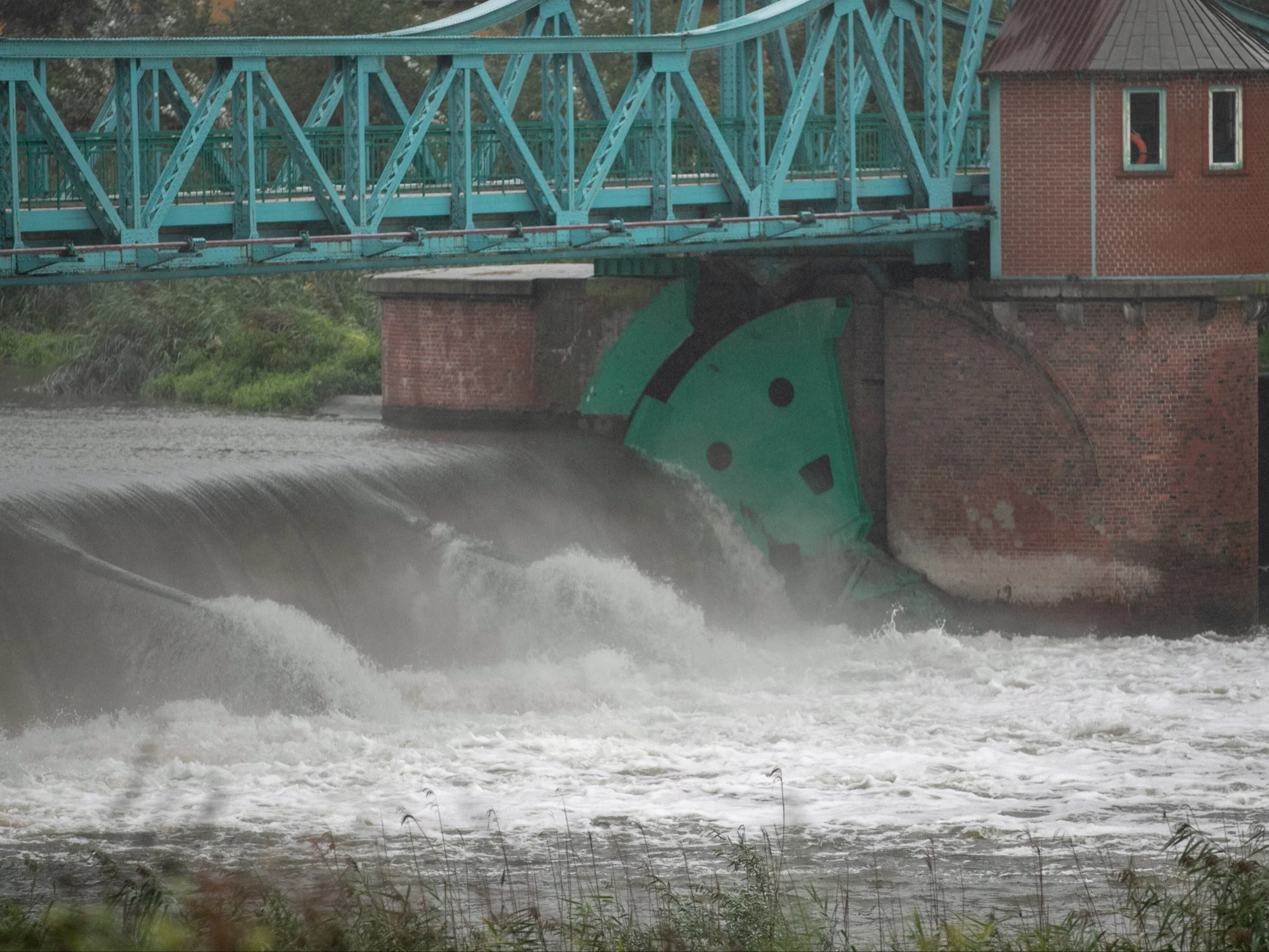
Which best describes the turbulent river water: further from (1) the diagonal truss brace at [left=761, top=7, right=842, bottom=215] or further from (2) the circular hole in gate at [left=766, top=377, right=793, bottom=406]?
(1) the diagonal truss brace at [left=761, top=7, right=842, bottom=215]

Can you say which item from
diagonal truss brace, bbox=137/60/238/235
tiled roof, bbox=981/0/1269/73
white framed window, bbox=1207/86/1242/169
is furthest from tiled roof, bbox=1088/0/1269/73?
diagonal truss brace, bbox=137/60/238/235

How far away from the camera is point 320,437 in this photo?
24031 millimetres

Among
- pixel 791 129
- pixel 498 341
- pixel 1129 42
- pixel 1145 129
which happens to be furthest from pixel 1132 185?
pixel 498 341

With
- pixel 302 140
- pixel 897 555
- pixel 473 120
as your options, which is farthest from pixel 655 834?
pixel 473 120

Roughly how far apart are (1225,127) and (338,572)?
992cm

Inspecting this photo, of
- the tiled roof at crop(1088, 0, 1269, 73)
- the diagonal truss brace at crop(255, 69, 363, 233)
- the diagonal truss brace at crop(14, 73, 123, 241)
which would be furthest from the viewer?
the tiled roof at crop(1088, 0, 1269, 73)

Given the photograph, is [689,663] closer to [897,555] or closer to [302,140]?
[897,555]

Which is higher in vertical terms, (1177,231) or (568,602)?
(1177,231)

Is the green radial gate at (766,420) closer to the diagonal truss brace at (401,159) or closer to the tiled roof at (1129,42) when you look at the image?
the tiled roof at (1129,42)

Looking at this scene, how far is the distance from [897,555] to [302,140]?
8.86 m

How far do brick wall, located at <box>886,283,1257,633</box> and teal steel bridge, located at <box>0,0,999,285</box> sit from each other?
5.04 feet

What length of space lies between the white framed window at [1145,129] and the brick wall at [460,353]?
6997 millimetres

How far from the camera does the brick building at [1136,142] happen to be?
2111 centimetres

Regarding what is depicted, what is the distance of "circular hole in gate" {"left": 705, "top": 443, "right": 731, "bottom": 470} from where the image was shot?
77.8 ft
